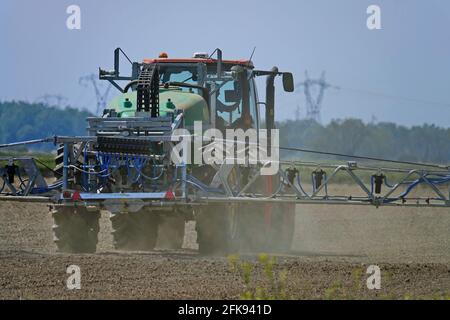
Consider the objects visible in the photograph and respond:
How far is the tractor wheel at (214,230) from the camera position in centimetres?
1573

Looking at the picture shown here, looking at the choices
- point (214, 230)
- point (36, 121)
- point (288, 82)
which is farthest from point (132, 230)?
point (36, 121)

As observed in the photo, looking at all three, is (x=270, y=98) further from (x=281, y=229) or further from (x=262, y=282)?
(x=262, y=282)

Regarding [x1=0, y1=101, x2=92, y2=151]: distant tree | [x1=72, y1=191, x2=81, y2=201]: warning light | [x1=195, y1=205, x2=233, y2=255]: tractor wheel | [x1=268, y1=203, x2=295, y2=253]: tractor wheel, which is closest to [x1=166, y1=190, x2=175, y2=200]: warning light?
[x1=195, y1=205, x2=233, y2=255]: tractor wheel

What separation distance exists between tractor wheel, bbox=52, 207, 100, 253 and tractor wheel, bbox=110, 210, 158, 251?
0.82m

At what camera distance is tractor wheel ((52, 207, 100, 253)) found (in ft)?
52.5

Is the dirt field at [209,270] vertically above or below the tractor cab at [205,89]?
below

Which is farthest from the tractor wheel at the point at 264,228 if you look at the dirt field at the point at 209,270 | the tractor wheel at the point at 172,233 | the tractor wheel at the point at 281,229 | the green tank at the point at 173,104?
the green tank at the point at 173,104

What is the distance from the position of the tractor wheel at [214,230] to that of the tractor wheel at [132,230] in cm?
130

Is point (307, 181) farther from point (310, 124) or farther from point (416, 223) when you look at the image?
point (310, 124)

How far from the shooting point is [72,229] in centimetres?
1603

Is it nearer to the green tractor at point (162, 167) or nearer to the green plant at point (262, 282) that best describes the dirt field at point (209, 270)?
the green plant at point (262, 282)
